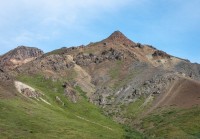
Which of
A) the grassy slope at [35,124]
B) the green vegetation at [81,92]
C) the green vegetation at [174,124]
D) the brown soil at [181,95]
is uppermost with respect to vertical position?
the brown soil at [181,95]

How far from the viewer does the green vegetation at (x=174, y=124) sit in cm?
11875

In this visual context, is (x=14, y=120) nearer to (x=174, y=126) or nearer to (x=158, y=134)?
(x=158, y=134)

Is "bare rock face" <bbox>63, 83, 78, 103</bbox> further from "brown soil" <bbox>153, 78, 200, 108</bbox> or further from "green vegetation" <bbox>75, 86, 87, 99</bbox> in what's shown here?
"brown soil" <bbox>153, 78, 200, 108</bbox>

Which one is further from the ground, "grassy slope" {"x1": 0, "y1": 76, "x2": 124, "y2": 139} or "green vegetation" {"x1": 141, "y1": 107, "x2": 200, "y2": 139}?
"green vegetation" {"x1": 141, "y1": 107, "x2": 200, "y2": 139}

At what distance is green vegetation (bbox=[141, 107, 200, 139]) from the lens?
118750 mm

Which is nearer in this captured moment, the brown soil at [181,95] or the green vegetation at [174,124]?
the green vegetation at [174,124]

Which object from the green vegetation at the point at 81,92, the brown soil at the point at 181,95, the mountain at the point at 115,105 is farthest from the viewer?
the green vegetation at the point at 81,92

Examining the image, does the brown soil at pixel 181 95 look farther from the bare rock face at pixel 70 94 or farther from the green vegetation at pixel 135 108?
the bare rock face at pixel 70 94

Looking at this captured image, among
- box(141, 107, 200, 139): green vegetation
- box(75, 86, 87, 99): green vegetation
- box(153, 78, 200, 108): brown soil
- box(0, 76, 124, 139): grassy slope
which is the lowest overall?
box(0, 76, 124, 139): grassy slope

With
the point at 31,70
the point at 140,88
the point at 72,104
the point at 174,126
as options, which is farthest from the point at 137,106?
the point at 31,70

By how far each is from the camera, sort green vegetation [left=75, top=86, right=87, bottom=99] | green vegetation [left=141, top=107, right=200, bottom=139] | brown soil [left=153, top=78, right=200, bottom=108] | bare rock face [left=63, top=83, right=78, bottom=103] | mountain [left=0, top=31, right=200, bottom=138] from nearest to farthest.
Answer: mountain [left=0, top=31, right=200, bottom=138] < green vegetation [left=141, top=107, right=200, bottom=139] < bare rock face [left=63, top=83, right=78, bottom=103] < brown soil [left=153, top=78, right=200, bottom=108] < green vegetation [left=75, top=86, right=87, bottom=99]

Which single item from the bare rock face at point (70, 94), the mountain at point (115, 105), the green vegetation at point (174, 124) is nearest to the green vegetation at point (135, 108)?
the mountain at point (115, 105)

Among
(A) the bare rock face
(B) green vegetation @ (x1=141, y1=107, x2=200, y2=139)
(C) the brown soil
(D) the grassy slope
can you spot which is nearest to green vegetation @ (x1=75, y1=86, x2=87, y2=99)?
(A) the bare rock face

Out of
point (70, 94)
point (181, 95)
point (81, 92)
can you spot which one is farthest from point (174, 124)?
point (81, 92)
